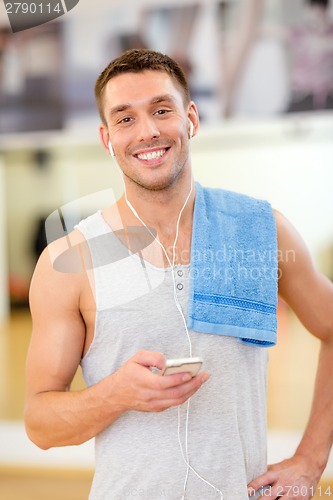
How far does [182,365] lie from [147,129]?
40cm

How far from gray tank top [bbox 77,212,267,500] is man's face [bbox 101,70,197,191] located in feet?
0.43

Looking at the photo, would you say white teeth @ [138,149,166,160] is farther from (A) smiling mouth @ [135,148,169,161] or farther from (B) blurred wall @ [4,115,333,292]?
(B) blurred wall @ [4,115,333,292]

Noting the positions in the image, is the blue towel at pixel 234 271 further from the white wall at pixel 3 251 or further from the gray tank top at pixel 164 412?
the white wall at pixel 3 251

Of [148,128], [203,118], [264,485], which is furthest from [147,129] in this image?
[203,118]

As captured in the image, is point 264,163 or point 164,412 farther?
point 264,163

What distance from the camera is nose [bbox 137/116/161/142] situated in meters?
1.02

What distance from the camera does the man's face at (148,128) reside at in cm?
103

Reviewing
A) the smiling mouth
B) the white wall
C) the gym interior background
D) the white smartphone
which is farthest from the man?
the white wall

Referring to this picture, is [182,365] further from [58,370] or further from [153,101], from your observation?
[153,101]

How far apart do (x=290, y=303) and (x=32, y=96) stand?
1.78m

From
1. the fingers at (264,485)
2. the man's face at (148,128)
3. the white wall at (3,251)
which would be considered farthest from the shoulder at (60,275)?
the white wall at (3,251)

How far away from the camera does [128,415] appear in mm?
1043

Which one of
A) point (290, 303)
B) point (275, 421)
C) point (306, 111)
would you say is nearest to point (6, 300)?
point (275, 421)

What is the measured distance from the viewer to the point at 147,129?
1.03 metres
